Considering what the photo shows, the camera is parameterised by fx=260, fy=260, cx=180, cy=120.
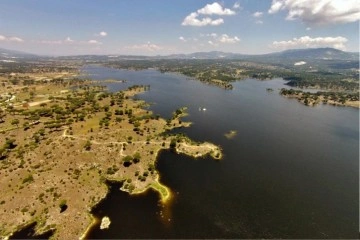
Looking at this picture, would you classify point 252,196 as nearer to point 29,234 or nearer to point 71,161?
point 29,234

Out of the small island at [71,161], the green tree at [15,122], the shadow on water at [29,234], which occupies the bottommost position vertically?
the shadow on water at [29,234]

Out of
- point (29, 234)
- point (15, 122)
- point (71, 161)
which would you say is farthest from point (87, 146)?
point (15, 122)

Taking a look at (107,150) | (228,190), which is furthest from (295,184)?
(107,150)

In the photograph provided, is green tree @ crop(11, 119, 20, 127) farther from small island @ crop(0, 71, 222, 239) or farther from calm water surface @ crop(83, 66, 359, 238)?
calm water surface @ crop(83, 66, 359, 238)

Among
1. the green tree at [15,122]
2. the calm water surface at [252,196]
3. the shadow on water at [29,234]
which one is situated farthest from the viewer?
the green tree at [15,122]

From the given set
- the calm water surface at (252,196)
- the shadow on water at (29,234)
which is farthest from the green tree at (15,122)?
the shadow on water at (29,234)

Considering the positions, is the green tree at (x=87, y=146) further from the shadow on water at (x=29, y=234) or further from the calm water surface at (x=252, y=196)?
the shadow on water at (x=29, y=234)

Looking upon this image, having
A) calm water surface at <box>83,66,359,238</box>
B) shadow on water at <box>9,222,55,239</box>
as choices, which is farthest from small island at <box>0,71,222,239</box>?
calm water surface at <box>83,66,359,238</box>

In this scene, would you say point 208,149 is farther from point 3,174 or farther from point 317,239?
point 3,174
